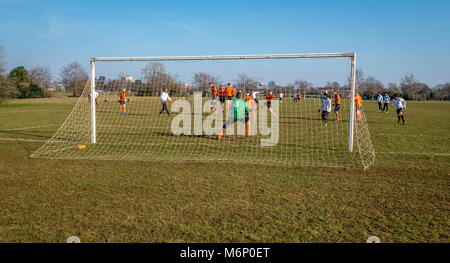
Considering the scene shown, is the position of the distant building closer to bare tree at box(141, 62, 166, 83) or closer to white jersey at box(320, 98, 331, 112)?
bare tree at box(141, 62, 166, 83)

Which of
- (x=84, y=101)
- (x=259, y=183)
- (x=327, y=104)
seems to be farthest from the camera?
(x=327, y=104)

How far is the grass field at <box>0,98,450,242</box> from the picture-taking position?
3.89 meters

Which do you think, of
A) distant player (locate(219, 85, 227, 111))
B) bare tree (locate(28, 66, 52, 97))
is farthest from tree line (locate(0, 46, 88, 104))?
distant player (locate(219, 85, 227, 111))

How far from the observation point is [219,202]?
16.4ft

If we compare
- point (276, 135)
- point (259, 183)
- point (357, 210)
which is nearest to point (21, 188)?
point (259, 183)

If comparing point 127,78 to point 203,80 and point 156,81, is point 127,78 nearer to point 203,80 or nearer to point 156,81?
point 156,81

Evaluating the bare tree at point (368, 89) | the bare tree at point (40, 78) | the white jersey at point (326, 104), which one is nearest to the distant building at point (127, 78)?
the white jersey at point (326, 104)

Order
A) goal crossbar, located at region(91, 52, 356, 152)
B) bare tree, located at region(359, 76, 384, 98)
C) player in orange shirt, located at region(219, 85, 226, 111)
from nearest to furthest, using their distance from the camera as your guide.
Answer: goal crossbar, located at region(91, 52, 356, 152)
player in orange shirt, located at region(219, 85, 226, 111)
bare tree, located at region(359, 76, 384, 98)

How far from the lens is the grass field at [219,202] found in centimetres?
389

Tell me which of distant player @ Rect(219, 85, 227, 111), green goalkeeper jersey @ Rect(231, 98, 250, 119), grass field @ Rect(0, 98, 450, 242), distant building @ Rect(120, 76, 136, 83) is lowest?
grass field @ Rect(0, 98, 450, 242)
